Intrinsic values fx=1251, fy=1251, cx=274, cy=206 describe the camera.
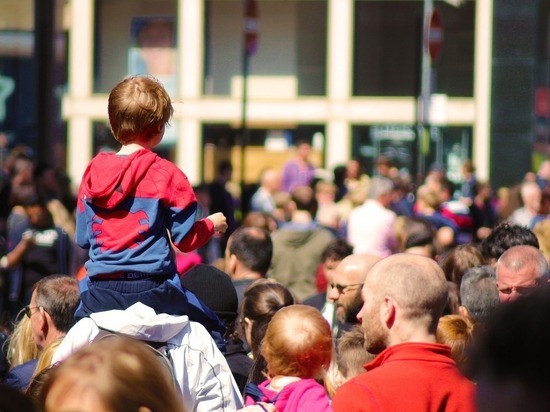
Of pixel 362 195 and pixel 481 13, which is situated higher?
pixel 481 13

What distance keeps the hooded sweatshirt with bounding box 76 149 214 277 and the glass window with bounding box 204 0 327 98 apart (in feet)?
106

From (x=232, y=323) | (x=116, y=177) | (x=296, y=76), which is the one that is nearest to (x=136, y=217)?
(x=116, y=177)

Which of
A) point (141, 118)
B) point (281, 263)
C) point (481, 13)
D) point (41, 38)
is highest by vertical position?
point (481, 13)

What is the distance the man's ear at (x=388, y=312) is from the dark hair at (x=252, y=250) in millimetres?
4390

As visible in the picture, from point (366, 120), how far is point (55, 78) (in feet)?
61.7

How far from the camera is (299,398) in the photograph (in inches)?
198

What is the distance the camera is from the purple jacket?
5.00 meters

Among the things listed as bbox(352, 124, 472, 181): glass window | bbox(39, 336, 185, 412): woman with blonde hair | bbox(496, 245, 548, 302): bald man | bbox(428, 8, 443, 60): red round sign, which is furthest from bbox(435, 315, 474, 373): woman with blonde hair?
bbox(352, 124, 472, 181): glass window

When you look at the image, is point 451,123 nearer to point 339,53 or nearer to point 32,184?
point 339,53

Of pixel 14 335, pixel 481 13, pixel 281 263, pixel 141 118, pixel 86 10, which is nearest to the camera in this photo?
pixel 141 118

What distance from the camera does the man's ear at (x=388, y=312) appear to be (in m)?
4.40

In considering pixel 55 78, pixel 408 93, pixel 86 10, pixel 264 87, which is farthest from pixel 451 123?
pixel 55 78

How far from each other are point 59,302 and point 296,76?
31.2 metres

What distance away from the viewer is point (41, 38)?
17.6m
